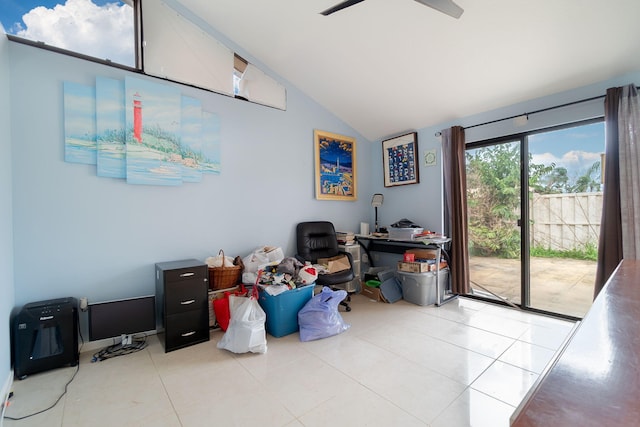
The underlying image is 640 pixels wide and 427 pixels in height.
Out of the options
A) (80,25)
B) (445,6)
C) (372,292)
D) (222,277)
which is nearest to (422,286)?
(372,292)

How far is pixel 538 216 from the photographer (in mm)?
3098

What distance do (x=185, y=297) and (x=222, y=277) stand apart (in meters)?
0.42

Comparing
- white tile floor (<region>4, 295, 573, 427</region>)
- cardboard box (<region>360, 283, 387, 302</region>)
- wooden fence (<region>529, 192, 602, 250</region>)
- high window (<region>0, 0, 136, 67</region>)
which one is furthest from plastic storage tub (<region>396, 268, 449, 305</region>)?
high window (<region>0, 0, 136, 67</region>)

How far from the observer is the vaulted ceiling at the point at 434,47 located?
86.0 inches

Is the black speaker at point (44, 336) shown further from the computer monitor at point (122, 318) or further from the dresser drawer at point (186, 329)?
the dresser drawer at point (186, 329)

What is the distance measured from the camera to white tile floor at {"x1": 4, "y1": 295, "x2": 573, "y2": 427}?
1567 mm

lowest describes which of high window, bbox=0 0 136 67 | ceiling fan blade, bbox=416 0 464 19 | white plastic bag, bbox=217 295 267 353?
white plastic bag, bbox=217 295 267 353

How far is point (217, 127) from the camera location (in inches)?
120

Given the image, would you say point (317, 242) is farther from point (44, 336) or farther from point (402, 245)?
point (44, 336)

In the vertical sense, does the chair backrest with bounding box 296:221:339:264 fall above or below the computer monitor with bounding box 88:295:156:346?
above

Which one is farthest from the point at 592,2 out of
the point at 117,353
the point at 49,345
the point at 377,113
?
the point at 49,345

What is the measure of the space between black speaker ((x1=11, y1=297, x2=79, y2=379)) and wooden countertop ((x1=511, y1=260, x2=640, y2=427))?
2.85m

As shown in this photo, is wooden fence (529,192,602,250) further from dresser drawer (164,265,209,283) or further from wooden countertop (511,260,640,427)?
dresser drawer (164,265,209,283)

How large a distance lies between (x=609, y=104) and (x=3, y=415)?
16.4 feet
